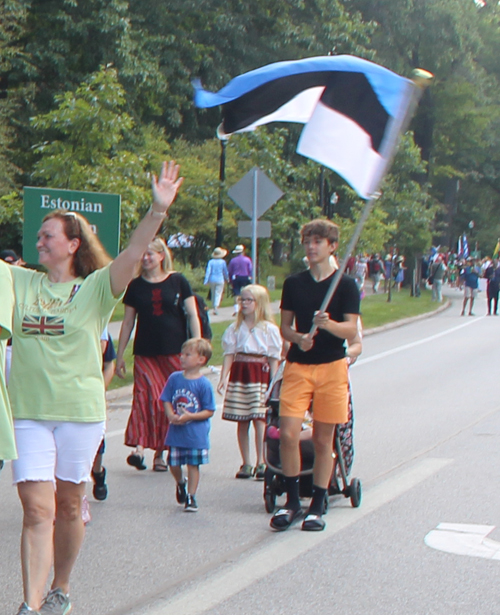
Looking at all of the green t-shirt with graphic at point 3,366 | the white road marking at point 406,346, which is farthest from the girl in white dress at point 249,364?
the white road marking at point 406,346

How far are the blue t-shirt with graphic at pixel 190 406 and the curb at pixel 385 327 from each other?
518 centimetres

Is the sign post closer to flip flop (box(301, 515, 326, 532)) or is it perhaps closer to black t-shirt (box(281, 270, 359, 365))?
black t-shirt (box(281, 270, 359, 365))

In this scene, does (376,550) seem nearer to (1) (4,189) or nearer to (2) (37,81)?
(1) (4,189)

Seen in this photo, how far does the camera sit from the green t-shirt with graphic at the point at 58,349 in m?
4.04

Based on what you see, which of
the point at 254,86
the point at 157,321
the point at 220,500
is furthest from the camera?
the point at 157,321

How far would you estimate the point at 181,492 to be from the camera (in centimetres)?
648

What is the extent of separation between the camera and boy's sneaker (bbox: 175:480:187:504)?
6.46 meters

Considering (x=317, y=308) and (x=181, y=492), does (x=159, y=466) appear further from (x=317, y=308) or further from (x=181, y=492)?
(x=317, y=308)

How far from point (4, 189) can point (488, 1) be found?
142ft

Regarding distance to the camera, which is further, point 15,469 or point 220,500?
point 220,500

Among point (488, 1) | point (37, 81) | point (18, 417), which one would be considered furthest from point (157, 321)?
point (488, 1)

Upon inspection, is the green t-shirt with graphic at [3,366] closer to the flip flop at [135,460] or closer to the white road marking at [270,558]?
the white road marking at [270,558]

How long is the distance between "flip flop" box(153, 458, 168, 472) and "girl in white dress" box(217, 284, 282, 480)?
65 centimetres

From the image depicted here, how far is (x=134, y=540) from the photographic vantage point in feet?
18.5
